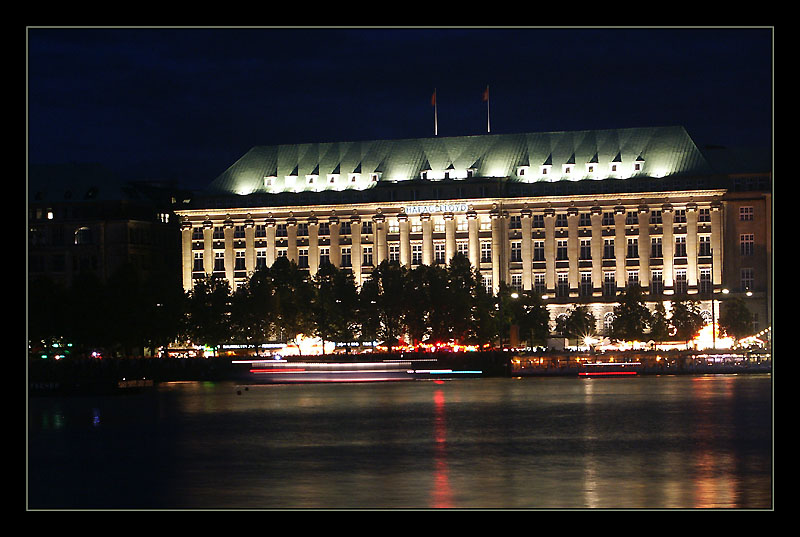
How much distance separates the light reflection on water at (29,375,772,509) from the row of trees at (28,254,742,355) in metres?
55.5

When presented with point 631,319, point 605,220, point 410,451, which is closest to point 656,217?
point 605,220

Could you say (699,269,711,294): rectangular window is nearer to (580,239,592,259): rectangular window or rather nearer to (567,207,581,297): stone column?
Result: (580,239,592,259): rectangular window

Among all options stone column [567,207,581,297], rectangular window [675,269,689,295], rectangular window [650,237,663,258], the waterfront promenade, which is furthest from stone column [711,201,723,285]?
the waterfront promenade

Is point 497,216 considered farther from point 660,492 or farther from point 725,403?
point 660,492

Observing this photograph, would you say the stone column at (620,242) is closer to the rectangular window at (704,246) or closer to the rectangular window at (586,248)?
the rectangular window at (586,248)

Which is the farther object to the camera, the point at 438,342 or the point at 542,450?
the point at 438,342

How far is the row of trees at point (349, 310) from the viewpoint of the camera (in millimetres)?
152375

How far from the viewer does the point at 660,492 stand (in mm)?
43156

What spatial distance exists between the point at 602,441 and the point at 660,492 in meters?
16.7

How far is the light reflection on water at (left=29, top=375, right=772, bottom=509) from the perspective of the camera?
43000 mm

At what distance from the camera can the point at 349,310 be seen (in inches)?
6550

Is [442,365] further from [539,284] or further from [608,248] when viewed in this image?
[608,248]

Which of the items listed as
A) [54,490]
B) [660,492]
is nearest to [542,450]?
[660,492]
